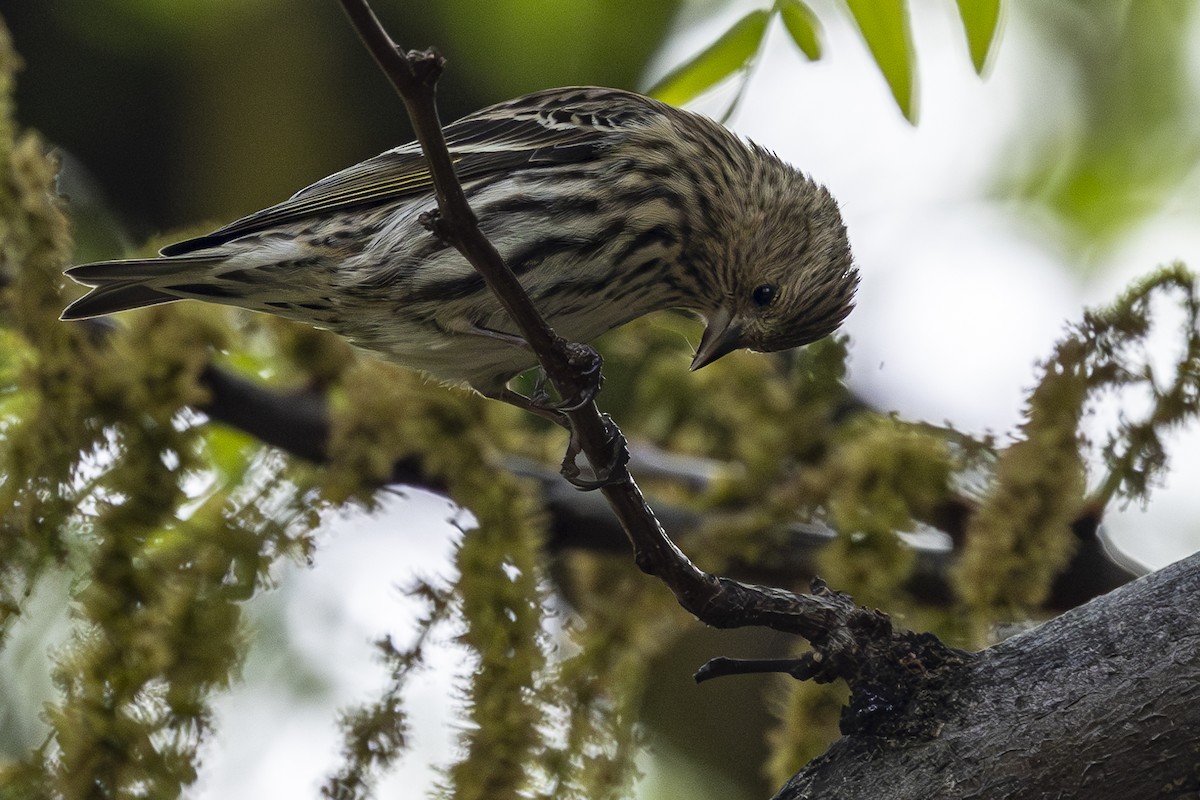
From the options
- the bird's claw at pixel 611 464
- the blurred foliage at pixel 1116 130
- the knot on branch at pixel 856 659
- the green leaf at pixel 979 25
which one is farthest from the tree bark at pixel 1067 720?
the blurred foliage at pixel 1116 130

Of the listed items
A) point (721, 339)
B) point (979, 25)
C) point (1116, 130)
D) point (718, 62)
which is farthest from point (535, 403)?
point (1116, 130)

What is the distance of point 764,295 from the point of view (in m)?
2.92

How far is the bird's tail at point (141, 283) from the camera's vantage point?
8.18ft

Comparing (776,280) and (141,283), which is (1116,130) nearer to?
(776,280)

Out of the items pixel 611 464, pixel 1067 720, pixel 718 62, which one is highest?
pixel 718 62

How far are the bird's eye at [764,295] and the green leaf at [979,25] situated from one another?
951 mm

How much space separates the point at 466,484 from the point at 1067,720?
1527 mm

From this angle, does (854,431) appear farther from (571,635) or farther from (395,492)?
(395,492)

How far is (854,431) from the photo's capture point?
3.17 meters

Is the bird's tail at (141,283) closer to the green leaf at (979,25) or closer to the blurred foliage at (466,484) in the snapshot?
the blurred foliage at (466,484)

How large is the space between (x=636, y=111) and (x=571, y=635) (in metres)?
1.19

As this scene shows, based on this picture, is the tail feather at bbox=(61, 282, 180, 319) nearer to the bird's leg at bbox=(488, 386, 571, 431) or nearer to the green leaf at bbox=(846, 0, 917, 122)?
the bird's leg at bbox=(488, 386, 571, 431)

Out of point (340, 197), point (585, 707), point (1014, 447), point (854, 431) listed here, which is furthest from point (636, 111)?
point (585, 707)

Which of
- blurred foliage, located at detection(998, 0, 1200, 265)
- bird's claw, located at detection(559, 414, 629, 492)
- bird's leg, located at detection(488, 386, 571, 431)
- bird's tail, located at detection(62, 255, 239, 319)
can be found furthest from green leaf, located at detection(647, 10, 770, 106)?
blurred foliage, located at detection(998, 0, 1200, 265)
